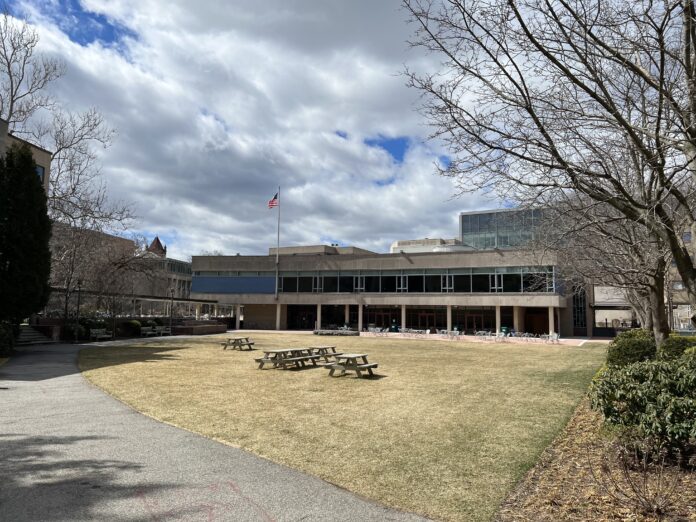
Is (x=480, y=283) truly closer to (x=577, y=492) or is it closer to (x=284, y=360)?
(x=284, y=360)

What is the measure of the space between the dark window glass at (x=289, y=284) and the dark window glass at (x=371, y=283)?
8491mm

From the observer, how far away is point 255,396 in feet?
37.9

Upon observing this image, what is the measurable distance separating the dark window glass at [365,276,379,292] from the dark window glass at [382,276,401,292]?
0.77 metres

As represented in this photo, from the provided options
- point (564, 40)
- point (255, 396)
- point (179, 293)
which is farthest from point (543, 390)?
point (179, 293)

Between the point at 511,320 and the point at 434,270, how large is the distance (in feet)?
28.9

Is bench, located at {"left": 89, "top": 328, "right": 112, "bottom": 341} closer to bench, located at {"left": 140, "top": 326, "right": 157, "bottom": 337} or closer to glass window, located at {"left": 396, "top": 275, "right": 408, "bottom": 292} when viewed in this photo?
bench, located at {"left": 140, "top": 326, "right": 157, "bottom": 337}

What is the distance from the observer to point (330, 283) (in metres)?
53.5

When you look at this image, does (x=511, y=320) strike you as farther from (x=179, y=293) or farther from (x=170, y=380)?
(x=179, y=293)

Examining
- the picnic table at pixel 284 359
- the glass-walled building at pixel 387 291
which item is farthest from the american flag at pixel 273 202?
the picnic table at pixel 284 359

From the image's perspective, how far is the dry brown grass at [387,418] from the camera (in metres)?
5.94

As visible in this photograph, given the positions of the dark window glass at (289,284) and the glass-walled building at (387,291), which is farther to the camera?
the dark window glass at (289,284)

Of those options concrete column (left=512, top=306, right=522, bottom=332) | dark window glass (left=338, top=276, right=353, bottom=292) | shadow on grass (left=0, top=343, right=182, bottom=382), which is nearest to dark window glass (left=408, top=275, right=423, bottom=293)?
dark window glass (left=338, top=276, right=353, bottom=292)

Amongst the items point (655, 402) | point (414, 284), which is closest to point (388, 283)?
point (414, 284)

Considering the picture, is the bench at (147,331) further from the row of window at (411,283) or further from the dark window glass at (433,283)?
the dark window glass at (433,283)
